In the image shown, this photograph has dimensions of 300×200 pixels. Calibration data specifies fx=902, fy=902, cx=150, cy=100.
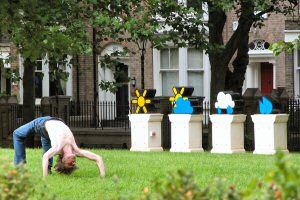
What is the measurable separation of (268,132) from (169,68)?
1590cm

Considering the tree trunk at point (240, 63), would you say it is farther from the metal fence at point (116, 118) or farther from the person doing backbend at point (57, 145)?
the person doing backbend at point (57, 145)

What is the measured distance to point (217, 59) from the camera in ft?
98.3

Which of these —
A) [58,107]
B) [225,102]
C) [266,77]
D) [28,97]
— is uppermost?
[266,77]

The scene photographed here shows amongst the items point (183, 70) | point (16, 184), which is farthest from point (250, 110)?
point (16, 184)

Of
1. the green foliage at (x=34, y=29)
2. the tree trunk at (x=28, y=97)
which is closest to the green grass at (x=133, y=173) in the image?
the green foliage at (x=34, y=29)

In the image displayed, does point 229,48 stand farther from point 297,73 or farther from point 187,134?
point 297,73

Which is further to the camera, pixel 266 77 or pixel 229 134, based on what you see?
pixel 266 77

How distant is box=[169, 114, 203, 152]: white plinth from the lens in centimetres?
2675

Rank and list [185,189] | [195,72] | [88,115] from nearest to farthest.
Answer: [185,189], [88,115], [195,72]

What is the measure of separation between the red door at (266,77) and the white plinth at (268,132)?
14.1m

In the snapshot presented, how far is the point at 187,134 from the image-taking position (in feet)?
87.9

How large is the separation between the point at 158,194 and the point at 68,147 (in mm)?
9322

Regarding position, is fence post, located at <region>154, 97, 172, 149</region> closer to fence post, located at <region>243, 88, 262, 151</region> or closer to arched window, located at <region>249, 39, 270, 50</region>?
fence post, located at <region>243, 88, 262, 151</region>

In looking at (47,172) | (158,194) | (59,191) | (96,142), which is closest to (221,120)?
(96,142)
